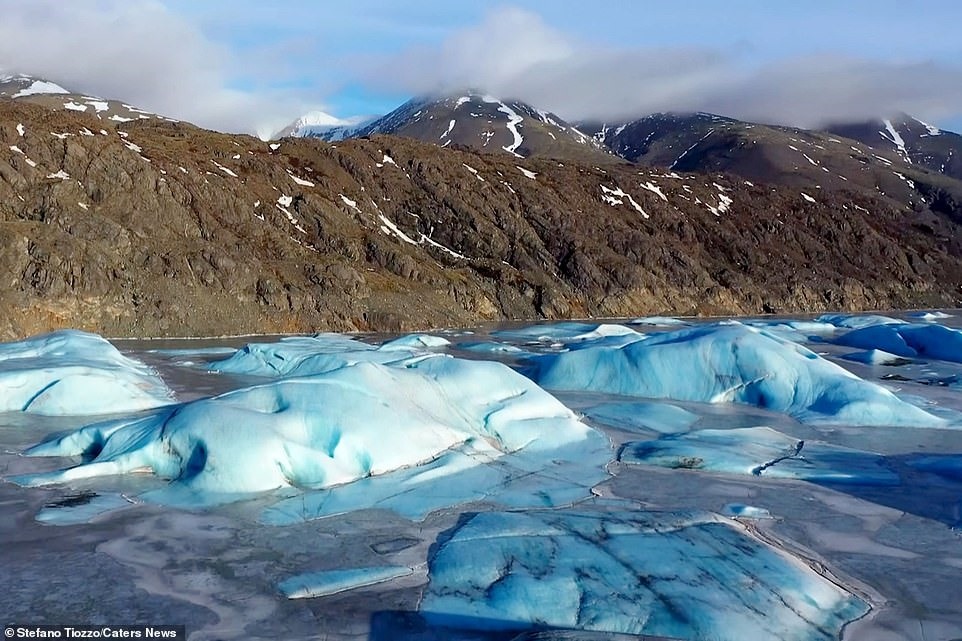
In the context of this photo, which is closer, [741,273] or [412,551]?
[412,551]

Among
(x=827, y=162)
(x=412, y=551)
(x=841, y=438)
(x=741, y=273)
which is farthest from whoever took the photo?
(x=827, y=162)

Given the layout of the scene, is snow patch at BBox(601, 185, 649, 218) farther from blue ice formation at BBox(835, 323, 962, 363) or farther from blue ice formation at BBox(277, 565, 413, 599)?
blue ice formation at BBox(277, 565, 413, 599)

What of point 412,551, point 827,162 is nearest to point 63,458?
point 412,551

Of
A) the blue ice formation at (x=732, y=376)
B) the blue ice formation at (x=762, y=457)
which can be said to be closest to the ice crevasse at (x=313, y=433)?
the blue ice formation at (x=762, y=457)

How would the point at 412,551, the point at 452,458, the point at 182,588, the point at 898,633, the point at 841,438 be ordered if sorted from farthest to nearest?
1. the point at 841,438
2. the point at 452,458
3. the point at 412,551
4. the point at 182,588
5. the point at 898,633

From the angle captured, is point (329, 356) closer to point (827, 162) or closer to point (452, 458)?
point (452, 458)

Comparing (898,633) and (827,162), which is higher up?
(827,162)

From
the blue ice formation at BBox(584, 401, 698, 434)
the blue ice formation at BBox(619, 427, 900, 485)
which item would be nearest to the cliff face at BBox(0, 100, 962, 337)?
the blue ice formation at BBox(584, 401, 698, 434)
